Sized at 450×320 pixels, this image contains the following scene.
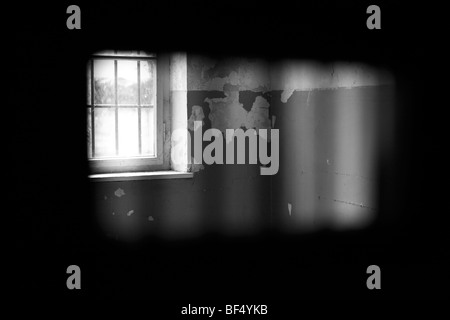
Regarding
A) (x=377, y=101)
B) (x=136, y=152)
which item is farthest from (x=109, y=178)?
(x=377, y=101)

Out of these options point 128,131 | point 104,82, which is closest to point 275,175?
point 128,131

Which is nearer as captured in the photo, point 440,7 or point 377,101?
point 440,7

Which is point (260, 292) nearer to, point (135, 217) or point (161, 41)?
point (135, 217)

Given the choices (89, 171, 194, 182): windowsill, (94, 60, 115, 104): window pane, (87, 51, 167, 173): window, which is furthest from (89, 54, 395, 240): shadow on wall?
(94, 60, 115, 104): window pane

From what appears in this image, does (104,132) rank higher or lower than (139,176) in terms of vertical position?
higher

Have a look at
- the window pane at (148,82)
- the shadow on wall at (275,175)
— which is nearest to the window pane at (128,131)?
the window pane at (148,82)

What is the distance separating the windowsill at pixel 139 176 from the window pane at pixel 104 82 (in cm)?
52

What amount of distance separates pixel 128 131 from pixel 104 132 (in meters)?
0.17

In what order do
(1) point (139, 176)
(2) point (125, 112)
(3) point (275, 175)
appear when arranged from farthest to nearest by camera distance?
(3) point (275, 175) < (2) point (125, 112) < (1) point (139, 176)

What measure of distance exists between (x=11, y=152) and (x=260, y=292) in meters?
2.08

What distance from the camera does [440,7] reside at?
209 centimetres

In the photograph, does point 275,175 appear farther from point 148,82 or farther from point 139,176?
point 148,82

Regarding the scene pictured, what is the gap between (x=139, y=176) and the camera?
12.6ft

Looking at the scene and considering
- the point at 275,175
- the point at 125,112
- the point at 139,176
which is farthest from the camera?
the point at 275,175
